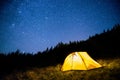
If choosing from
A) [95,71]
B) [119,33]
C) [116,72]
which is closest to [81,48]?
[119,33]

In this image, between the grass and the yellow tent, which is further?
the yellow tent

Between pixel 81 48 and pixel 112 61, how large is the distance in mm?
3600

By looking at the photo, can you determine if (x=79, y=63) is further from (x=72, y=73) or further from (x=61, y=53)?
(x=61, y=53)

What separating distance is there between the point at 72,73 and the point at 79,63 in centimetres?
69

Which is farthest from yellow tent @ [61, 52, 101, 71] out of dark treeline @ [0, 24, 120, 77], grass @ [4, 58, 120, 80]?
dark treeline @ [0, 24, 120, 77]

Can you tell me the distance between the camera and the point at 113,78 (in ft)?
26.9

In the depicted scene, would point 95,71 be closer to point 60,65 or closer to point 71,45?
point 60,65

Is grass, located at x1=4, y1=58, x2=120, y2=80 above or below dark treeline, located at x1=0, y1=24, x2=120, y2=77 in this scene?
below

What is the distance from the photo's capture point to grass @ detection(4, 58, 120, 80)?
884 cm

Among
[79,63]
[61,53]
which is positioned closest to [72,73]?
[79,63]

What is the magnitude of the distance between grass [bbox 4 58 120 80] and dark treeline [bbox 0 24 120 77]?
78cm

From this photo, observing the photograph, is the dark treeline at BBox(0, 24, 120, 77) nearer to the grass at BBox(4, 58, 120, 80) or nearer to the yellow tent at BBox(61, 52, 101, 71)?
the grass at BBox(4, 58, 120, 80)

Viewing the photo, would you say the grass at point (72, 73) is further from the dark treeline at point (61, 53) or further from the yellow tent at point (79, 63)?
the dark treeline at point (61, 53)

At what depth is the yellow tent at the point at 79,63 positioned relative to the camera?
10352mm
